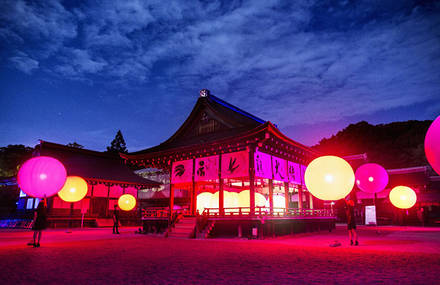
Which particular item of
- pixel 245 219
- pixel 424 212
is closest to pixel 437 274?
pixel 245 219

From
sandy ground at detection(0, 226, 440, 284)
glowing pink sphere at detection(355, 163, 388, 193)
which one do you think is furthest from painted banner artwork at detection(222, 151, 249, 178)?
sandy ground at detection(0, 226, 440, 284)

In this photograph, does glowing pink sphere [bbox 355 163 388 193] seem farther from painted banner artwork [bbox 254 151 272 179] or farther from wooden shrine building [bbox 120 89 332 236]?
painted banner artwork [bbox 254 151 272 179]

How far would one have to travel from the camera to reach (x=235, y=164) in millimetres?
16156

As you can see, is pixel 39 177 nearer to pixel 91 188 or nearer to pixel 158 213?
pixel 158 213

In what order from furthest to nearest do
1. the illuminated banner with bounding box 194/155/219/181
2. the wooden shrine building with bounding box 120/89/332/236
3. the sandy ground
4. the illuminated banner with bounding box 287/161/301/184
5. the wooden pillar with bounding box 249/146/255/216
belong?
the illuminated banner with bounding box 287/161/301/184 < the illuminated banner with bounding box 194/155/219/181 < the wooden shrine building with bounding box 120/89/332/236 < the wooden pillar with bounding box 249/146/255/216 < the sandy ground

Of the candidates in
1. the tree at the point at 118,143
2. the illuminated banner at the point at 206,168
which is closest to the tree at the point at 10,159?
the tree at the point at 118,143

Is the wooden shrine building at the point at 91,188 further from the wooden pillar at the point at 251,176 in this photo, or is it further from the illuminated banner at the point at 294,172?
the illuminated banner at the point at 294,172

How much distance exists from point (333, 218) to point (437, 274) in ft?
53.7

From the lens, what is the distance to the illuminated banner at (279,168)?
17489 mm

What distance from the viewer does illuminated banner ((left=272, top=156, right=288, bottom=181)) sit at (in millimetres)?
17489

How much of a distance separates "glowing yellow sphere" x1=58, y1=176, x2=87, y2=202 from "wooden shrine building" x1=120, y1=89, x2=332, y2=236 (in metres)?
4.26

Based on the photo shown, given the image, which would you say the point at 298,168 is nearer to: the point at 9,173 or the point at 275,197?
the point at 275,197

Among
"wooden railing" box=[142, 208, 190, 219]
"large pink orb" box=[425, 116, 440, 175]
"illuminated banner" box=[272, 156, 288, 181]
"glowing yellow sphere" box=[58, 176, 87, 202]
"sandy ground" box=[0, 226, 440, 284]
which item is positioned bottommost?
"sandy ground" box=[0, 226, 440, 284]

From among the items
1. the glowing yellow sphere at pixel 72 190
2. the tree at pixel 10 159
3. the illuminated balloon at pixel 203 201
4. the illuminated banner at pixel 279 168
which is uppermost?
the tree at pixel 10 159
